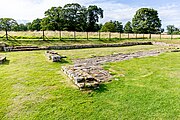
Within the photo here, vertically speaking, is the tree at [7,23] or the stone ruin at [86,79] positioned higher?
the tree at [7,23]

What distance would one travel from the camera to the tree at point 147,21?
5369 cm

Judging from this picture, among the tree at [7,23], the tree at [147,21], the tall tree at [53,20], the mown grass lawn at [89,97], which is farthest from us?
the tree at [7,23]

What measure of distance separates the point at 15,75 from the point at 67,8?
5448 centimetres

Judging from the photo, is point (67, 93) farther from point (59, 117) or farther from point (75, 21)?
point (75, 21)

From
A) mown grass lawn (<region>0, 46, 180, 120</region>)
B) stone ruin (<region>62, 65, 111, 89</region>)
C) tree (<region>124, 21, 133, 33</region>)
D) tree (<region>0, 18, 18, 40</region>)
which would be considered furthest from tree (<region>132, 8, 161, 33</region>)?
stone ruin (<region>62, 65, 111, 89</region>)

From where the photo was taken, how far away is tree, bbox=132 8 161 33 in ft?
176

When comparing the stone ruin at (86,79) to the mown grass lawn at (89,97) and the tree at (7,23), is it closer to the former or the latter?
the mown grass lawn at (89,97)

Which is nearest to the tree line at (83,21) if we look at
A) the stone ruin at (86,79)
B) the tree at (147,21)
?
the tree at (147,21)

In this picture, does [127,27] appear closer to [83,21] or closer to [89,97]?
[83,21]

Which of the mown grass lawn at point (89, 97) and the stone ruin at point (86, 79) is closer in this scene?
the mown grass lawn at point (89, 97)

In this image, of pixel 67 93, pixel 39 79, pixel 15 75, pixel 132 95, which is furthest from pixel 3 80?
pixel 132 95

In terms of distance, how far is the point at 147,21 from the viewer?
53969 millimetres

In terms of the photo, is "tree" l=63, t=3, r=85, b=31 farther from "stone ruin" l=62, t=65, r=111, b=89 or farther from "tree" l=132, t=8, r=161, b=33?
"stone ruin" l=62, t=65, r=111, b=89

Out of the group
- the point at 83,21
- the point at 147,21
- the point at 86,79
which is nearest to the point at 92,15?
the point at 83,21
